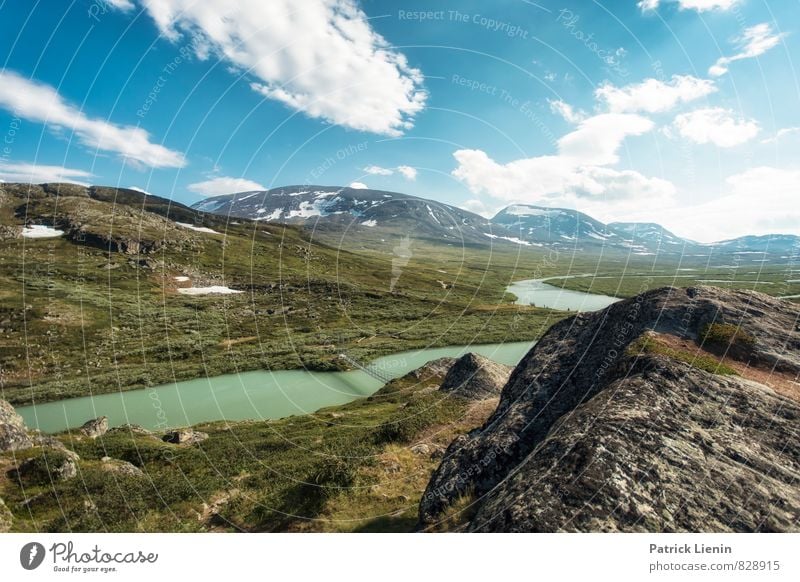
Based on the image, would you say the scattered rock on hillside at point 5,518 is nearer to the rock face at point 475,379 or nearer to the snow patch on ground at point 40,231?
the rock face at point 475,379

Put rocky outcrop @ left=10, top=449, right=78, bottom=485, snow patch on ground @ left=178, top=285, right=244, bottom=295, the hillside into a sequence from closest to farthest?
1. rocky outcrop @ left=10, top=449, right=78, bottom=485
2. the hillside
3. snow patch on ground @ left=178, top=285, right=244, bottom=295

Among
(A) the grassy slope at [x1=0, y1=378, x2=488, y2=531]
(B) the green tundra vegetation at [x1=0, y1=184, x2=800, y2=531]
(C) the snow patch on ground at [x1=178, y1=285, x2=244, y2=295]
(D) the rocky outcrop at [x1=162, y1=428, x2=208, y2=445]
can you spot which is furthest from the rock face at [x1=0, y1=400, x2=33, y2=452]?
(C) the snow patch on ground at [x1=178, y1=285, x2=244, y2=295]

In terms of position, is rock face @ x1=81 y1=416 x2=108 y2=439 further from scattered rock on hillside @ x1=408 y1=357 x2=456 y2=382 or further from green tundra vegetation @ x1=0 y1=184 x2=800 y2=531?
scattered rock on hillside @ x1=408 y1=357 x2=456 y2=382

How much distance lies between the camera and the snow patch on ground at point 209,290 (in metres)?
151

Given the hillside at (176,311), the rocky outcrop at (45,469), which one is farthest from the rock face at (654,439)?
the hillside at (176,311)

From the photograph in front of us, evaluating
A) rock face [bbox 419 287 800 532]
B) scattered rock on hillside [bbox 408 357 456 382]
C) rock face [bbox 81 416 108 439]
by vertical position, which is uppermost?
rock face [bbox 419 287 800 532]

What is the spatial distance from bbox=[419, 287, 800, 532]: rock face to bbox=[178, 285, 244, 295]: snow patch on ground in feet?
511

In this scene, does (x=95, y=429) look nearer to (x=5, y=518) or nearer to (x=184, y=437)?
(x=184, y=437)

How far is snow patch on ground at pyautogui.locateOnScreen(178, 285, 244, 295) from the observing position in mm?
150875

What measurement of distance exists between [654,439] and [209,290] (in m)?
166

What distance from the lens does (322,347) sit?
94.8 metres

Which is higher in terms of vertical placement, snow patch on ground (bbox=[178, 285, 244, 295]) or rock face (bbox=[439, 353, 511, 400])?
rock face (bbox=[439, 353, 511, 400])

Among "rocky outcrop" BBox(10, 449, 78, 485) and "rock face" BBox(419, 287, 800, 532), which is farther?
"rocky outcrop" BBox(10, 449, 78, 485)

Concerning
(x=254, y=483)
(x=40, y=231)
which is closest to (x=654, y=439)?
(x=254, y=483)
